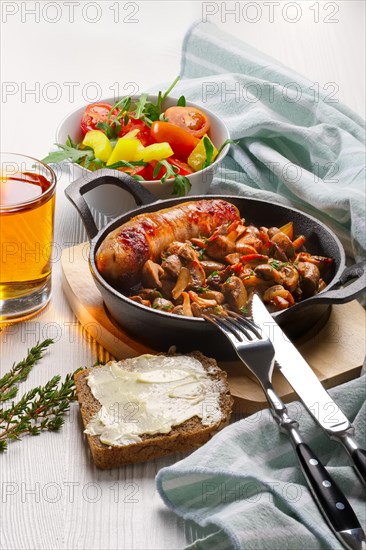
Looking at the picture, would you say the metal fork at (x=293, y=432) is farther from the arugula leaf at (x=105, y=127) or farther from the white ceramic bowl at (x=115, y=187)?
the arugula leaf at (x=105, y=127)

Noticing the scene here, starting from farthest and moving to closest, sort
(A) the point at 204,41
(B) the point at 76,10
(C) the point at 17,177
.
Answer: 1. (B) the point at 76,10
2. (A) the point at 204,41
3. (C) the point at 17,177

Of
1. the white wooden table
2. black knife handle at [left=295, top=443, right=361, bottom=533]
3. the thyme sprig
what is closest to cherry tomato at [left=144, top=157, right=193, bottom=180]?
the white wooden table

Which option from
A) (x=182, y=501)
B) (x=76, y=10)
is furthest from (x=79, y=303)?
(x=76, y=10)

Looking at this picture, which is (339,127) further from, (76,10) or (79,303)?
(76,10)

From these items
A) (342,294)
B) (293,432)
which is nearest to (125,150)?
(342,294)

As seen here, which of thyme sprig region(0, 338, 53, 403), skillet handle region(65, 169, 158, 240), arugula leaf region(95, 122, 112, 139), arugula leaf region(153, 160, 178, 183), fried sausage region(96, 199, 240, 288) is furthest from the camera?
arugula leaf region(95, 122, 112, 139)

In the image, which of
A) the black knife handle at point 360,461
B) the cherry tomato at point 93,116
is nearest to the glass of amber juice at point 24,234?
the cherry tomato at point 93,116

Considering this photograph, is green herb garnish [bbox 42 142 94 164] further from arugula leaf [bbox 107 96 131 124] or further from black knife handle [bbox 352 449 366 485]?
black knife handle [bbox 352 449 366 485]
